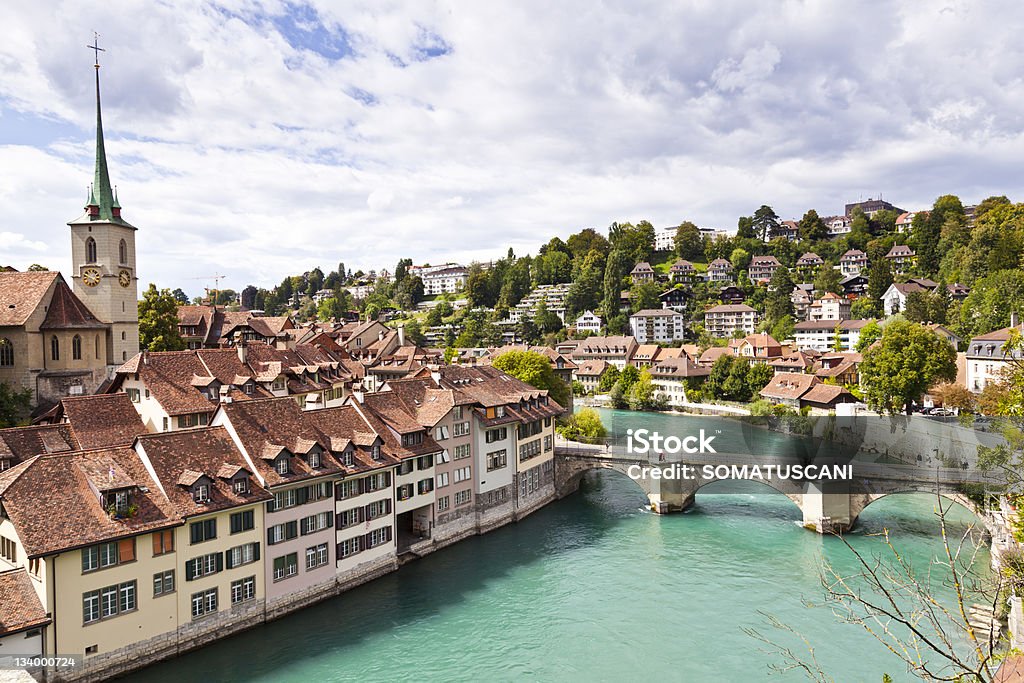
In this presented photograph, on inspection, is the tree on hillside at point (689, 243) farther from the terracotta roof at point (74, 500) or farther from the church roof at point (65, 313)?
the terracotta roof at point (74, 500)

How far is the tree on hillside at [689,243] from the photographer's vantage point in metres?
136

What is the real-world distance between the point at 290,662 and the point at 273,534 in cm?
444

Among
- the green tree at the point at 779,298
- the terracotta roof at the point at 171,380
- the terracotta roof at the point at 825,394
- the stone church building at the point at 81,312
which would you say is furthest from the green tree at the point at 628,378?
the terracotta roof at the point at 171,380

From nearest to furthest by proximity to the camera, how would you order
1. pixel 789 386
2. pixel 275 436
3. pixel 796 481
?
pixel 275 436
pixel 796 481
pixel 789 386

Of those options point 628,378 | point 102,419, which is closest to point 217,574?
point 102,419

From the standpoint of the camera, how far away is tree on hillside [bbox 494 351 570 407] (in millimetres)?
49094

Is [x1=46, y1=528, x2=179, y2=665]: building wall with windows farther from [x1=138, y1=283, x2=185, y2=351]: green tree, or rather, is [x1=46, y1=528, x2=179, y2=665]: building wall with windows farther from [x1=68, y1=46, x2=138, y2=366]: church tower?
[x1=138, y1=283, x2=185, y2=351]: green tree

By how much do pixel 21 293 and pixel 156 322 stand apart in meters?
14.5

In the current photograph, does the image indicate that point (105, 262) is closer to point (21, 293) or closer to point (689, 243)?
point (21, 293)

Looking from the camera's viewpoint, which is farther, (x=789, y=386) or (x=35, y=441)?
(x=789, y=386)

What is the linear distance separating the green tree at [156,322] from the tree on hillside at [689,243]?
102675mm

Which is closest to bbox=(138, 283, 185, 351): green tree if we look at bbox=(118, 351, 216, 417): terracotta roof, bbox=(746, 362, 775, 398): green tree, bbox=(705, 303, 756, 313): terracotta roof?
bbox=(118, 351, 216, 417): terracotta roof

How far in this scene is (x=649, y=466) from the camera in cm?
3816

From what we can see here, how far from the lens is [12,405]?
103 feet
